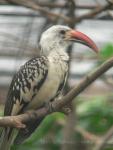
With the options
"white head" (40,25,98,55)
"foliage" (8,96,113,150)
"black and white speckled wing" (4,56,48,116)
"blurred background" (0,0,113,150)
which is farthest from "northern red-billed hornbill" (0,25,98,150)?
"foliage" (8,96,113,150)

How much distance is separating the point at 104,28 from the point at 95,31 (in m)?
0.16

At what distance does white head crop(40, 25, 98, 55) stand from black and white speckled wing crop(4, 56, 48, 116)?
0.23 metres

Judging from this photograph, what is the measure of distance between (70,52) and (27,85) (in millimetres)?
878

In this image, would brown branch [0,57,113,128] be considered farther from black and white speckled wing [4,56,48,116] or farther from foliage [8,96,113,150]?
foliage [8,96,113,150]

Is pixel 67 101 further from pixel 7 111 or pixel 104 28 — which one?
pixel 104 28

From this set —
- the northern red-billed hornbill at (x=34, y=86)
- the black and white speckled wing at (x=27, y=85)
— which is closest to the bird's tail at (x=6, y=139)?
the northern red-billed hornbill at (x=34, y=86)

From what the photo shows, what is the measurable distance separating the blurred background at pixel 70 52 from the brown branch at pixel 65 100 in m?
0.95

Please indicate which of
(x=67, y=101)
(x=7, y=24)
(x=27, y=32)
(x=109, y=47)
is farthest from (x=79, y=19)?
(x=7, y=24)

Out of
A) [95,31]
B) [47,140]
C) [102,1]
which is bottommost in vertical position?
[47,140]

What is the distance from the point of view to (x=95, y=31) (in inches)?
378

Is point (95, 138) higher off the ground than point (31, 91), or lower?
lower

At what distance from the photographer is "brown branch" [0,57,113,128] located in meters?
4.13

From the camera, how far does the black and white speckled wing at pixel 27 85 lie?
518 centimetres

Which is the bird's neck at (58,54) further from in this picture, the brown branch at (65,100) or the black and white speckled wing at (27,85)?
the brown branch at (65,100)
